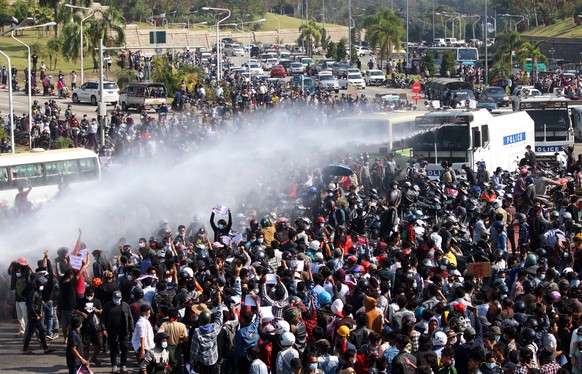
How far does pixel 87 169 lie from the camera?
3269 centimetres

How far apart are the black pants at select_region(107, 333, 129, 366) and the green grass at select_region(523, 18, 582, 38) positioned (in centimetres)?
8984

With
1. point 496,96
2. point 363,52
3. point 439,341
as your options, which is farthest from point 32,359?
point 363,52

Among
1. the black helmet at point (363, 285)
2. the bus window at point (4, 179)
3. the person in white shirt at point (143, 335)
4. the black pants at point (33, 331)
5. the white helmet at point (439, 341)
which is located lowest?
the black pants at point (33, 331)

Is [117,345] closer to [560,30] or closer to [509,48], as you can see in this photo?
[509,48]

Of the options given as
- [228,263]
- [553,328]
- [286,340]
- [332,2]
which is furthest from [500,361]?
[332,2]

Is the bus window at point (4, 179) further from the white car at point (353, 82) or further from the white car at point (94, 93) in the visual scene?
the white car at point (353, 82)

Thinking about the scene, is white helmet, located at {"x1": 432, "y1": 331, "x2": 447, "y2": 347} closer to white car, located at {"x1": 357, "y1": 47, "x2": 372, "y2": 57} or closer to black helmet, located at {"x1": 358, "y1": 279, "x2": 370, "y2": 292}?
black helmet, located at {"x1": 358, "y1": 279, "x2": 370, "y2": 292}

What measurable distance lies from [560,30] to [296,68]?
117ft

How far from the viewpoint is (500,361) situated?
1199 centimetres

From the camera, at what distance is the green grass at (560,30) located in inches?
4039

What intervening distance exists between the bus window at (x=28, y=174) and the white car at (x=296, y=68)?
52.9 metres

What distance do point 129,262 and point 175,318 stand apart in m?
4.06

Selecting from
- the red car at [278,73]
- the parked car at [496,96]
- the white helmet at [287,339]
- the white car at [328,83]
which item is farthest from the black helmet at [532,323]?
the red car at [278,73]

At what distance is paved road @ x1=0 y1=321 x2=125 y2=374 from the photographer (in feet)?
53.6
